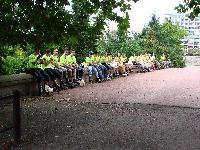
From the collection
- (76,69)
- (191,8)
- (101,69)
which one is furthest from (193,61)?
(191,8)

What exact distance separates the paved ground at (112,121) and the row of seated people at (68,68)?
105 cm

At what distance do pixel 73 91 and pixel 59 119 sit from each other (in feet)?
22.1

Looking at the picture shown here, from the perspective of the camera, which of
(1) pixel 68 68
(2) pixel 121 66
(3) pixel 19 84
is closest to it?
(3) pixel 19 84

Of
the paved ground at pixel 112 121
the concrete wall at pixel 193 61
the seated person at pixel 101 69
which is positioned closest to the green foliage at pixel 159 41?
the concrete wall at pixel 193 61

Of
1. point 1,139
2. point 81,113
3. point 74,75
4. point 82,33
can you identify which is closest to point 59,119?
point 81,113

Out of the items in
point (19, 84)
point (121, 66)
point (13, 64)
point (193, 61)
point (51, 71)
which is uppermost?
point (193, 61)

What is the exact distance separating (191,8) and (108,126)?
4.30 m

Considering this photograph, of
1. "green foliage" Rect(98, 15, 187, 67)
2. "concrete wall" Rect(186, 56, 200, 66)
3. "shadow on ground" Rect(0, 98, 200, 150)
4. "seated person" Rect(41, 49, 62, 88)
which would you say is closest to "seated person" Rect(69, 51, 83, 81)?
"seated person" Rect(41, 49, 62, 88)

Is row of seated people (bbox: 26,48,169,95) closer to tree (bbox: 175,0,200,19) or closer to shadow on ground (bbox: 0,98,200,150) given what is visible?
shadow on ground (bbox: 0,98,200,150)

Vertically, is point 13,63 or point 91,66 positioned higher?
point 13,63

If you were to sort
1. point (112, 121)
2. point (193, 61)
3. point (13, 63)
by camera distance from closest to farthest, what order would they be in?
point (112, 121) → point (13, 63) → point (193, 61)

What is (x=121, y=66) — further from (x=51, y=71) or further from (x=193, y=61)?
(x=193, y=61)

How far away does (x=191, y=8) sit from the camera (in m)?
12.0

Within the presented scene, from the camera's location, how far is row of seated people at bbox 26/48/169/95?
16.7 m
